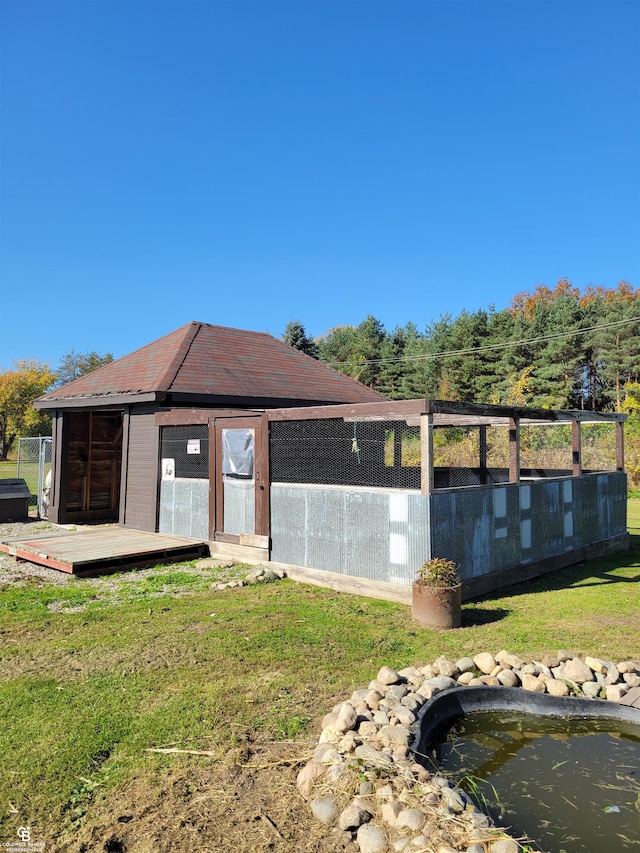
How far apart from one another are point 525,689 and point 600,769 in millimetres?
806

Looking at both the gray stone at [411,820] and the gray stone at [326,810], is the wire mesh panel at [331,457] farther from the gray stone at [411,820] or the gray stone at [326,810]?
the gray stone at [411,820]

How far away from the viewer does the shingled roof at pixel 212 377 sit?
11.2 metres

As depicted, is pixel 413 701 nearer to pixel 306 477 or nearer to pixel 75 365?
pixel 306 477

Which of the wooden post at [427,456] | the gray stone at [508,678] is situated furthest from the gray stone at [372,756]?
the wooden post at [427,456]

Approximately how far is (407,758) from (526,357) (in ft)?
116

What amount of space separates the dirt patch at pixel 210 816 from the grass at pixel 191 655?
0.12 metres

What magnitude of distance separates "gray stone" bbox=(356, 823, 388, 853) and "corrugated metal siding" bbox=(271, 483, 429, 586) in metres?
4.01

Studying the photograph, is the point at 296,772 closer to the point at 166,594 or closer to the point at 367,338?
the point at 166,594

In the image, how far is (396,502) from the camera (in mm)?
6633

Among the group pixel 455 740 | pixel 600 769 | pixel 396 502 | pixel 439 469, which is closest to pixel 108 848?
pixel 455 740

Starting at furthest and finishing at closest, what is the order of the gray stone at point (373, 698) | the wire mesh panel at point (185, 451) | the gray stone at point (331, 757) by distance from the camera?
the wire mesh panel at point (185, 451) → the gray stone at point (373, 698) → the gray stone at point (331, 757)

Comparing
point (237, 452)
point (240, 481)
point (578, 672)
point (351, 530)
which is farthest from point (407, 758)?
point (237, 452)

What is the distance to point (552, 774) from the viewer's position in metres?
3.19

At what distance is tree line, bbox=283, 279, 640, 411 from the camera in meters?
34.1
